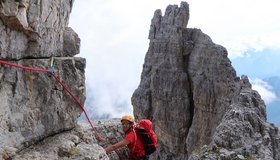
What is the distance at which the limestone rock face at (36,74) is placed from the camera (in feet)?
29.9

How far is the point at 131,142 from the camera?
1245cm

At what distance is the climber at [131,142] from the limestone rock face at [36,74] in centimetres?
157

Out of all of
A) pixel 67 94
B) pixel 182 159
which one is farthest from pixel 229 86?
pixel 67 94

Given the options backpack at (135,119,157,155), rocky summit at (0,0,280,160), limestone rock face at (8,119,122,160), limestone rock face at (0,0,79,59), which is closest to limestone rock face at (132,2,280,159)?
rocky summit at (0,0,280,160)

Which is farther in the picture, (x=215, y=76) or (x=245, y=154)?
(x=215, y=76)

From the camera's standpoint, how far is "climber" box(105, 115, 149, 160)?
12095mm

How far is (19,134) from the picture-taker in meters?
9.66

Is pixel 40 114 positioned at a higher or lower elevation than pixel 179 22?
lower

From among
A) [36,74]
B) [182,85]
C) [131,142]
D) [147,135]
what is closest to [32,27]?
[36,74]

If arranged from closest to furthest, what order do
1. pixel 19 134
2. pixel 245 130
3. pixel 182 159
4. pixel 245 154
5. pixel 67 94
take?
pixel 19 134 → pixel 67 94 → pixel 245 154 → pixel 245 130 → pixel 182 159

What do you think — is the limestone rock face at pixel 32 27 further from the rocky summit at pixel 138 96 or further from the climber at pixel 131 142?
the climber at pixel 131 142

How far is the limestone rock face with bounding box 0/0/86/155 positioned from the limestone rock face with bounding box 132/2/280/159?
3492 centimetres

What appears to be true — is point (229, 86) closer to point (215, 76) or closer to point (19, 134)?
point (215, 76)

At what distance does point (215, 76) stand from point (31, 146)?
147ft
